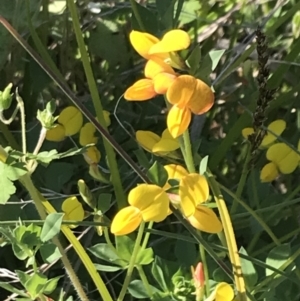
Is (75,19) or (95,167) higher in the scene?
(75,19)

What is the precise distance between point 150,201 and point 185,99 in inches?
4.2

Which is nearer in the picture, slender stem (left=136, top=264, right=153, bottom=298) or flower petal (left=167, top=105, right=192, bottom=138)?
flower petal (left=167, top=105, right=192, bottom=138)

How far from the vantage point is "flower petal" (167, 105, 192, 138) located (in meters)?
0.60

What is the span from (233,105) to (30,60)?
15.1 inches

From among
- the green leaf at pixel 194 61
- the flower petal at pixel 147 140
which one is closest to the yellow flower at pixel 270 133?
the flower petal at pixel 147 140

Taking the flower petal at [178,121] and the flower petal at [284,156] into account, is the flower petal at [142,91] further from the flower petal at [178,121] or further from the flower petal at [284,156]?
the flower petal at [284,156]

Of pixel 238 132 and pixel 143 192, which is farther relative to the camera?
pixel 238 132

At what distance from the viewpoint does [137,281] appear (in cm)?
79

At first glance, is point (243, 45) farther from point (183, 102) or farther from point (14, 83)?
point (183, 102)

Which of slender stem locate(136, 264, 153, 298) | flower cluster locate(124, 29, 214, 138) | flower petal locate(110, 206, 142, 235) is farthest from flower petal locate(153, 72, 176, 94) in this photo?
slender stem locate(136, 264, 153, 298)

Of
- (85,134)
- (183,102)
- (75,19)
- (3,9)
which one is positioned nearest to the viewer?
(183,102)

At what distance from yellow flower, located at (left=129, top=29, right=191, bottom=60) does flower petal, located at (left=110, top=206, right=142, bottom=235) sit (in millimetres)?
155

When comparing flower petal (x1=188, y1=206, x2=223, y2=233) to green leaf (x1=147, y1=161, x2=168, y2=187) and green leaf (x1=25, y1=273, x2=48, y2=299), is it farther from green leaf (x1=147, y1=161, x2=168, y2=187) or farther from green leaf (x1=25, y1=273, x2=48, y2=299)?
green leaf (x1=25, y1=273, x2=48, y2=299)

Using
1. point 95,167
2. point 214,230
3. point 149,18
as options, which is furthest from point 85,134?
point 214,230
